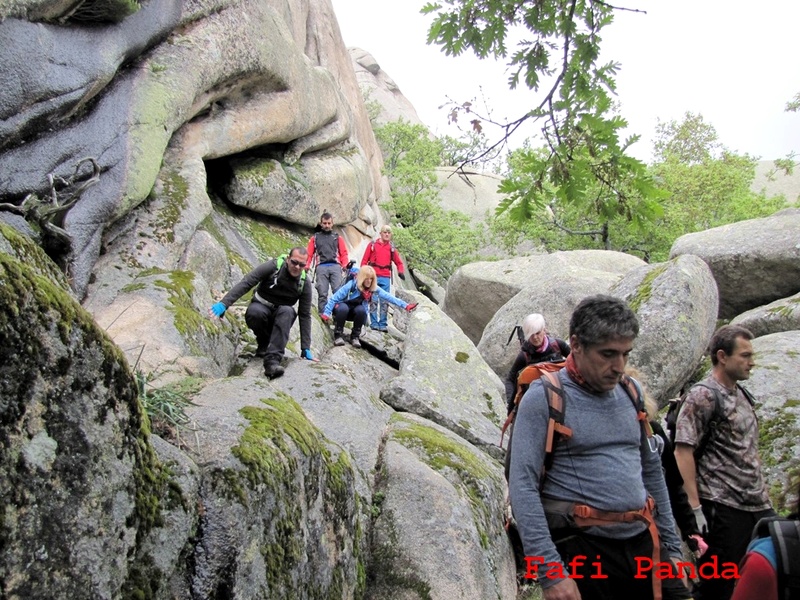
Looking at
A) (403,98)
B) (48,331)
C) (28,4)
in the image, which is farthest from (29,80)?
(403,98)

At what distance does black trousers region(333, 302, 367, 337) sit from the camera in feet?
37.8

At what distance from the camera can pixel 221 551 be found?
3.43m

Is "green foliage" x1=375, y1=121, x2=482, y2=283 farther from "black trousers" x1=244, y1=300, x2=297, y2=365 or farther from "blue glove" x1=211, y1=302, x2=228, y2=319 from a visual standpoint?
"blue glove" x1=211, y1=302, x2=228, y2=319

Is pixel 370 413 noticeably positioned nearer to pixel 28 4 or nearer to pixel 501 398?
pixel 501 398

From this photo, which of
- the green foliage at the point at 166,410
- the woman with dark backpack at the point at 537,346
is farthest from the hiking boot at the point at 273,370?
the green foliage at the point at 166,410

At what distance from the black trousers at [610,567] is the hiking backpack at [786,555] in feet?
3.69

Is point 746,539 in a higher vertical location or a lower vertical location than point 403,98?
lower

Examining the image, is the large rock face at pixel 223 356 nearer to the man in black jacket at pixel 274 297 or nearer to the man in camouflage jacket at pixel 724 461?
the man in black jacket at pixel 274 297

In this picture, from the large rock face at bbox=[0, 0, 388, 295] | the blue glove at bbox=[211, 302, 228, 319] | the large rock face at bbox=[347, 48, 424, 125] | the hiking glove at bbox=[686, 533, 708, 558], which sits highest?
the large rock face at bbox=[347, 48, 424, 125]

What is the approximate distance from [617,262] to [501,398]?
8.58m

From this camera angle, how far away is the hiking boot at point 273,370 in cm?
815

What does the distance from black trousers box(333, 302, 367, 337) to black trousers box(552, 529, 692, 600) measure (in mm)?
8697

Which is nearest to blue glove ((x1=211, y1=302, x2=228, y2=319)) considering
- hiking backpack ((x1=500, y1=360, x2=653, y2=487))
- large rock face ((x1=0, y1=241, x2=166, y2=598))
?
large rock face ((x1=0, y1=241, x2=166, y2=598))

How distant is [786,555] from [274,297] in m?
7.54
